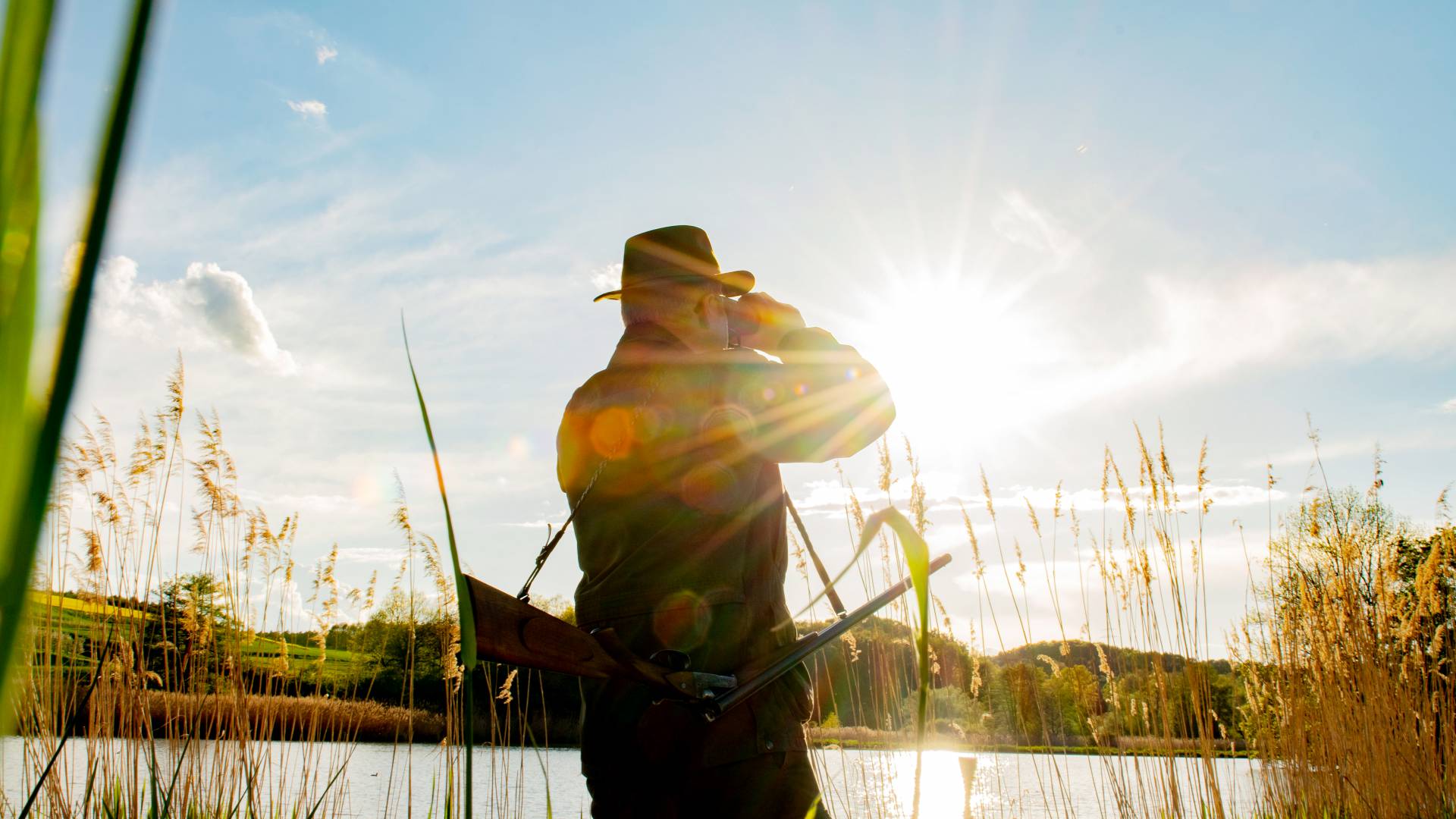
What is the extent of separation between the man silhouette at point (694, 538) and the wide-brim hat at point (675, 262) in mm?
166

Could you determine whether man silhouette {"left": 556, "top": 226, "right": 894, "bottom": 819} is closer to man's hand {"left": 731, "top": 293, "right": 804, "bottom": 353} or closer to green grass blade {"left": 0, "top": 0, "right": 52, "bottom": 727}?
man's hand {"left": 731, "top": 293, "right": 804, "bottom": 353}

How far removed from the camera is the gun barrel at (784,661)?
71.4 inches

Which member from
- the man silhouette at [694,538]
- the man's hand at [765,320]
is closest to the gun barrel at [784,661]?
the man silhouette at [694,538]

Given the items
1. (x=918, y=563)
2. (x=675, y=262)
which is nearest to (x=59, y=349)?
(x=918, y=563)

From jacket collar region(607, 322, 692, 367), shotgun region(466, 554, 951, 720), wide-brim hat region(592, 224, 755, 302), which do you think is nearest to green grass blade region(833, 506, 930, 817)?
shotgun region(466, 554, 951, 720)

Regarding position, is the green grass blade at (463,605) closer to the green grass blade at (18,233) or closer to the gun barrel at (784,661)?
the green grass blade at (18,233)

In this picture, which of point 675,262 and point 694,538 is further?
point 675,262

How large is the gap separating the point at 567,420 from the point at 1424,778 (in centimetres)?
479

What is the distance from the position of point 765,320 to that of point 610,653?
1426mm

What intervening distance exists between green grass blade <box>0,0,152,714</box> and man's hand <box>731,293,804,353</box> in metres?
2.62

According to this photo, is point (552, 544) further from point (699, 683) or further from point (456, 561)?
point (456, 561)

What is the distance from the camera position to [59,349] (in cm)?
19

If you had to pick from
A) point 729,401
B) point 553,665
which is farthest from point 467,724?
point 729,401

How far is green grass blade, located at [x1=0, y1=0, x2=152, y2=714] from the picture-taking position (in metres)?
0.18
